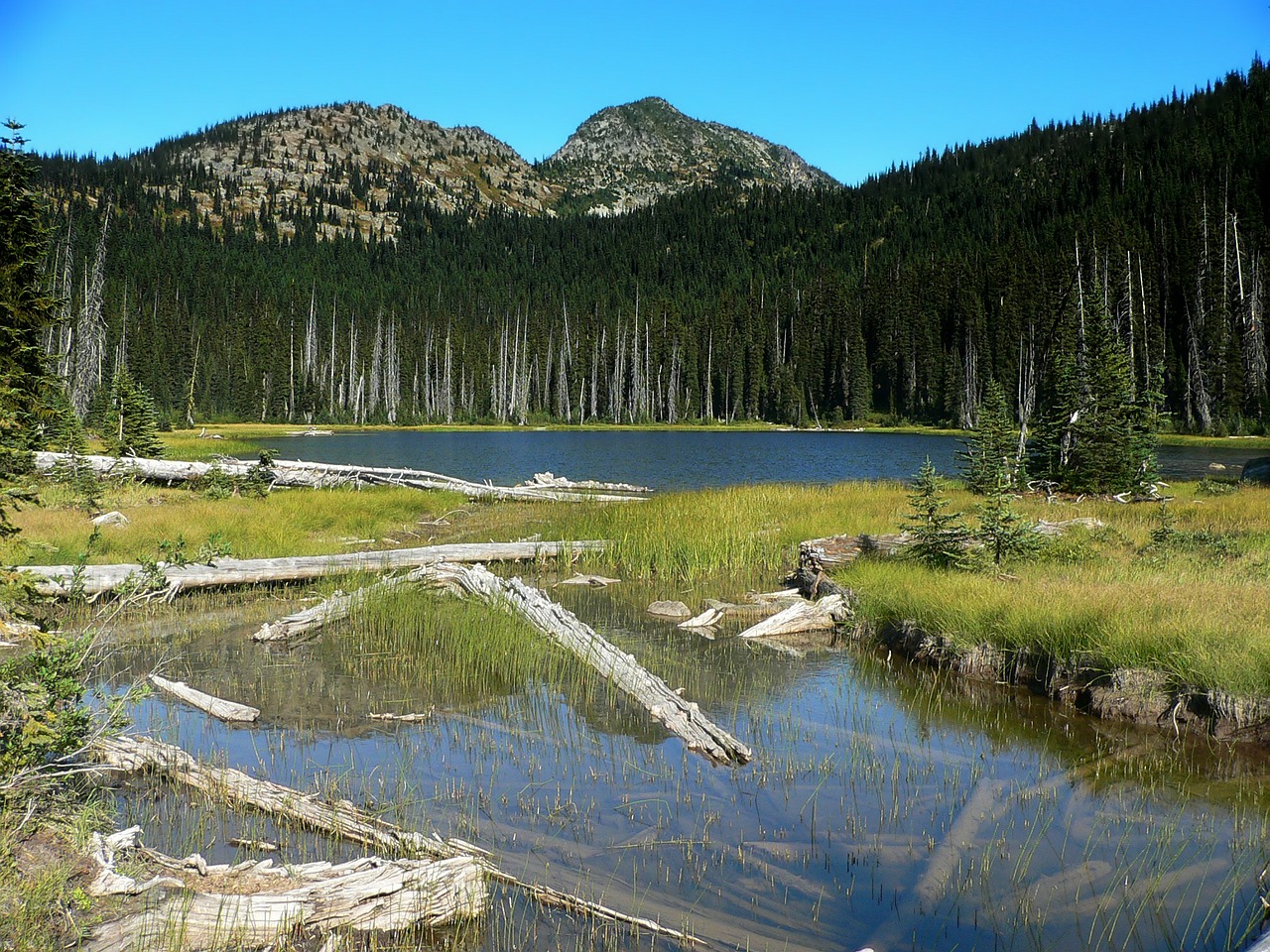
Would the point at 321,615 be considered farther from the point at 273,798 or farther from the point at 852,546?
the point at 852,546

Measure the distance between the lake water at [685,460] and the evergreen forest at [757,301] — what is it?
53.6ft

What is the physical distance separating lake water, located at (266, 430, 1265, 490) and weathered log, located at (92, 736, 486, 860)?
78.0ft

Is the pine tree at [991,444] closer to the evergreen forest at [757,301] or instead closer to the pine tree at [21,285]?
the pine tree at [21,285]

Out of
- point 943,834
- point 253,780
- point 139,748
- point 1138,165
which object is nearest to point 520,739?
point 253,780

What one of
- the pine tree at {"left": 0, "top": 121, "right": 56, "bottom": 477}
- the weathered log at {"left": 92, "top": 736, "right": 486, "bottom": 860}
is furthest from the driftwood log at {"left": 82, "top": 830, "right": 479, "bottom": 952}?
the pine tree at {"left": 0, "top": 121, "right": 56, "bottom": 477}

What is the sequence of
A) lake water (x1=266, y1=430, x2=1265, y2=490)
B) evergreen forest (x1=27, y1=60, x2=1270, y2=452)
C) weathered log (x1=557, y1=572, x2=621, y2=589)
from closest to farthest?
1. weathered log (x1=557, y1=572, x2=621, y2=589)
2. lake water (x1=266, y1=430, x2=1265, y2=490)
3. evergreen forest (x1=27, y1=60, x2=1270, y2=452)

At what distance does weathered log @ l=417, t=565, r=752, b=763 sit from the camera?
298 inches

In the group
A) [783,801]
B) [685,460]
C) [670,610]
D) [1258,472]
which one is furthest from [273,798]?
[685,460]

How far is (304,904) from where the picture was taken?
436 centimetres

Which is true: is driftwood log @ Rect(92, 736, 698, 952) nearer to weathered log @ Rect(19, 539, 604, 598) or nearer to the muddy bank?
weathered log @ Rect(19, 539, 604, 598)

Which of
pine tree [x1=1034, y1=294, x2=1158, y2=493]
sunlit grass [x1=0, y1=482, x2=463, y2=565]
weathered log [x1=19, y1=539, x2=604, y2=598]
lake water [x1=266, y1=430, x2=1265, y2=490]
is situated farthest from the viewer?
lake water [x1=266, y1=430, x2=1265, y2=490]

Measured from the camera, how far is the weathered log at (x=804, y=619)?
11836 mm

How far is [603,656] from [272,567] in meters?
6.72

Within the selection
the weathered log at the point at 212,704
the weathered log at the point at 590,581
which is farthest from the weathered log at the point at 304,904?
the weathered log at the point at 590,581
